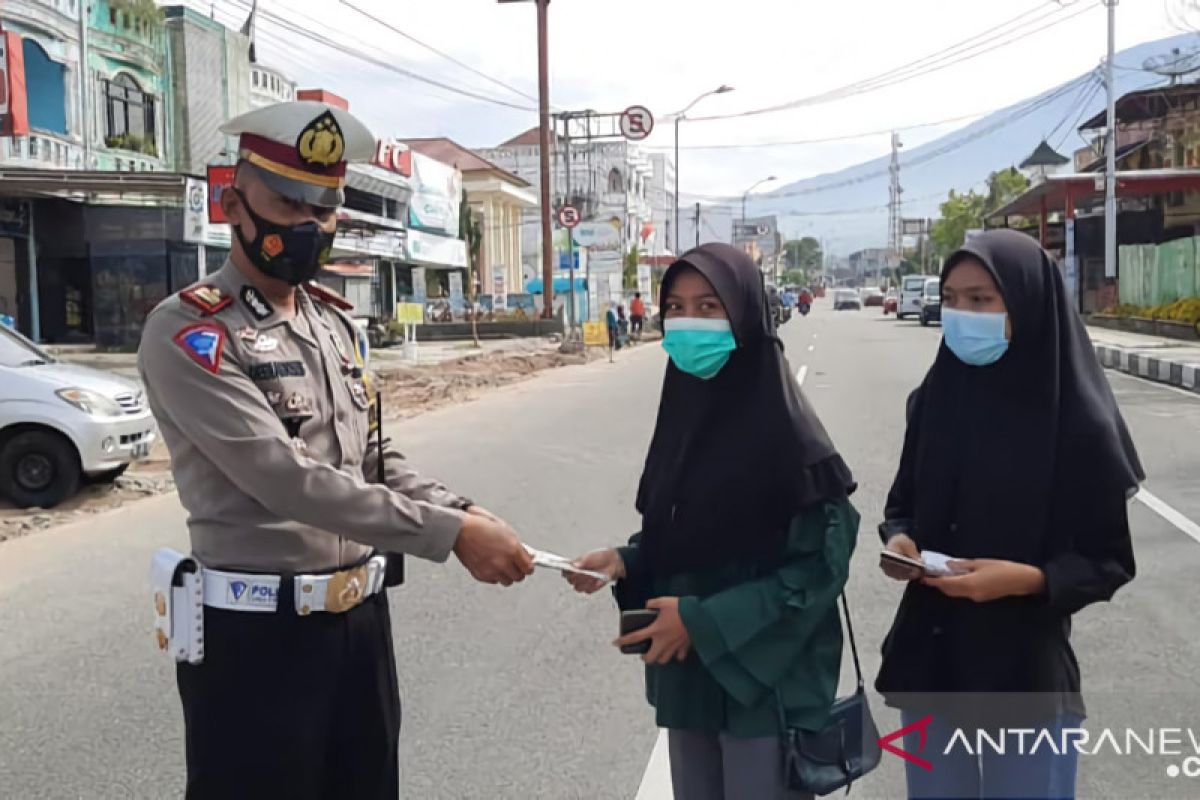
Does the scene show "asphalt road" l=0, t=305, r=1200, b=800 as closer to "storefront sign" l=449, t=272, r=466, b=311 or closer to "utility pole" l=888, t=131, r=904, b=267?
"storefront sign" l=449, t=272, r=466, b=311

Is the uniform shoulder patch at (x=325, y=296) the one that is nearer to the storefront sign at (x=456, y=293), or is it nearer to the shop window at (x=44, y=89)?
the shop window at (x=44, y=89)

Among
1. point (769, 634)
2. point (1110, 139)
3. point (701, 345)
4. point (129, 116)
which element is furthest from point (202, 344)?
point (1110, 139)

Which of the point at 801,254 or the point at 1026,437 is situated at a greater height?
the point at 801,254

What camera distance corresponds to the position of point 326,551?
2.46 m

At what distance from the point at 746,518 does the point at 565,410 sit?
13.3 metres

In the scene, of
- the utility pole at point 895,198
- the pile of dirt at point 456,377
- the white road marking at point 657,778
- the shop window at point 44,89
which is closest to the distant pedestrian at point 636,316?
the pile of dirt at point 456,377

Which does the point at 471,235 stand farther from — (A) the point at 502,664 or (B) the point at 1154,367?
(A) the point at 502,664

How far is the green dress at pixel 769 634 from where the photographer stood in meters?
2.33

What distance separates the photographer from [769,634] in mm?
2354

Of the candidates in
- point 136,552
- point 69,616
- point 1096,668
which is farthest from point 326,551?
point 136,552

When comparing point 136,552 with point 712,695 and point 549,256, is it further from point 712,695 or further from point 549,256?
point 549,256

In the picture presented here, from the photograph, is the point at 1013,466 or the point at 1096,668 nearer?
the point at 1013,466

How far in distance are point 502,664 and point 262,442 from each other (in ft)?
9.46

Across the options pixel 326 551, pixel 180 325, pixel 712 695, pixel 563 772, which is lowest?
pixel 563 772
